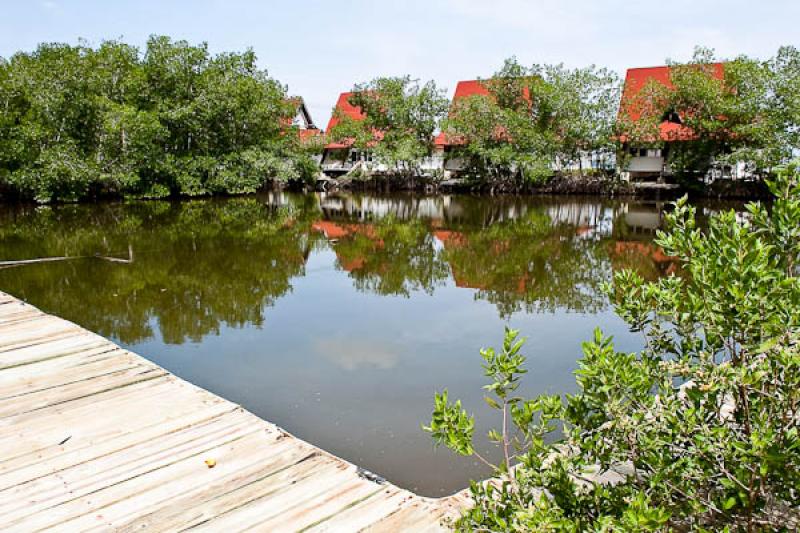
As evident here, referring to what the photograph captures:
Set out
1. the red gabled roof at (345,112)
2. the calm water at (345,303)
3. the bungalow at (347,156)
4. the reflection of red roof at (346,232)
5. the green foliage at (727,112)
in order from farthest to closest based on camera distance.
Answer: the red gabled roof at (345,112), the bungalow at (347,156), the green foliage at (727,112), the reflection of red roof at (346,232), the calm water at (345,303)

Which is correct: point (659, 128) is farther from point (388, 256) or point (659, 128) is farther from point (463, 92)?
point (388, 256)

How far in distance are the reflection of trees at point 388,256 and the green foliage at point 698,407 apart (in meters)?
7.32

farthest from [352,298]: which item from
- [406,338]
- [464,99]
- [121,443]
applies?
[464,99]

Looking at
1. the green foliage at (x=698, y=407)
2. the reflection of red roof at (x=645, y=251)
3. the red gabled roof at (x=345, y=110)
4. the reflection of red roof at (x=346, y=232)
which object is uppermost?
the red gabled roof at (x=345, y=110)

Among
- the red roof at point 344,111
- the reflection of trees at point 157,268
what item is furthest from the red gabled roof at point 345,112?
the reflection of trees at point 157,268

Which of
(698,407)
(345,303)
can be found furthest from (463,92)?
(698,407)

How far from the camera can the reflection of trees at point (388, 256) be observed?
10359 mm

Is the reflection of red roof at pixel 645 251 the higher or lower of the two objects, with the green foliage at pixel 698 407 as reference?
lower

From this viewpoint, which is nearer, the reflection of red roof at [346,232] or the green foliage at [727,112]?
the reflection of red roof at [346,232]

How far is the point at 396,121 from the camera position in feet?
107

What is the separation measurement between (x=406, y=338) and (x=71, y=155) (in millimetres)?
19710

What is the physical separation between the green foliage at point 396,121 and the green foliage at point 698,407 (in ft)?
97.5

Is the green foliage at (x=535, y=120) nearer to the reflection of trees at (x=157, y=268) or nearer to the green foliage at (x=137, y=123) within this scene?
the green foliage at (x=137, y=123)

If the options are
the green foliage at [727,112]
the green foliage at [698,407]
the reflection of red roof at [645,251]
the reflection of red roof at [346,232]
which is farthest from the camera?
the green foliage at [727,112]
